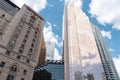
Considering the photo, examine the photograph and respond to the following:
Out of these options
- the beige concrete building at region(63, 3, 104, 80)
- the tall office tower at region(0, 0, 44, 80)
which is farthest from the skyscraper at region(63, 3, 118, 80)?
the tall office tower at region(0, 0, 44, 80)

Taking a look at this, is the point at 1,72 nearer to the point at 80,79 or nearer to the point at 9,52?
the point at 9,52

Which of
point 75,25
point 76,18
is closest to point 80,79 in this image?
point 75,25

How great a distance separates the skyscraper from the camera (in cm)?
14938

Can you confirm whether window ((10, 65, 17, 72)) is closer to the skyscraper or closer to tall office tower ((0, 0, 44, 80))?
tall office tower ((0, 0, 44, 80))

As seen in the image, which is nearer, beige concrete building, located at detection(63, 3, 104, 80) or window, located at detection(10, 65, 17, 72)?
window, located at detection(10, 65, 17, 72)

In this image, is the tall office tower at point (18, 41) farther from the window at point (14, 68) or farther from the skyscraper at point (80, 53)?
the skyscraper at point (80, 53)

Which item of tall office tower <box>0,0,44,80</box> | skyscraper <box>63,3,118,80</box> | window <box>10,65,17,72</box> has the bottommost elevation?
window <box>10,65,17,72</box>

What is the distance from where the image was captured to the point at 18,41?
57562mm

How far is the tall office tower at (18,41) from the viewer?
49688 millimetres

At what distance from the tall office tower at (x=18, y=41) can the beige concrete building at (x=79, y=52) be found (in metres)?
79.0


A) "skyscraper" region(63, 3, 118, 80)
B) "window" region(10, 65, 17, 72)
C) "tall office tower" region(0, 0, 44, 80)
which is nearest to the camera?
"tall office tower" region(0, 0, 44, 80)

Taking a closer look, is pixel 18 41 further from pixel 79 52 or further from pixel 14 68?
pixel 79 52

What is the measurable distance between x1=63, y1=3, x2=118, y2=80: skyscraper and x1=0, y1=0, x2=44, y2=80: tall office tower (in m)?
79.0

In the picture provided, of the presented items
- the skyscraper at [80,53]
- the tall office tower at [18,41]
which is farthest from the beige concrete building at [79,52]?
the tall office tower at [18,41]
